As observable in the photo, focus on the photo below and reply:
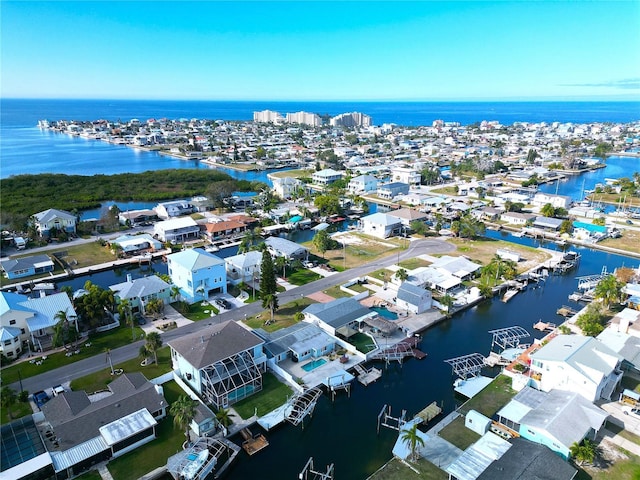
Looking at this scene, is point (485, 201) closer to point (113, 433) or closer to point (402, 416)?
point (402, 416)

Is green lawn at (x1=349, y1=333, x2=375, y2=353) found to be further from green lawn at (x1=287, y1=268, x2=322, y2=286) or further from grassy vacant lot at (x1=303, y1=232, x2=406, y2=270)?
grassy vacant lot at (x1=303, y1=232, x2=406, y2=270)

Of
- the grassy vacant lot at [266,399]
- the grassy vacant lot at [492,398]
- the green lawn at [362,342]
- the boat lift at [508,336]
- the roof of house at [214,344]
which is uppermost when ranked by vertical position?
the roof of house at [214,344]

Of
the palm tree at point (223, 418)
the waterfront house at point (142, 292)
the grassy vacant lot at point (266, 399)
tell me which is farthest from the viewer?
the waterfront house at point (142, 292)

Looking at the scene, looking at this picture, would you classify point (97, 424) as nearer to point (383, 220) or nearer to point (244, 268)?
point (244, 268)

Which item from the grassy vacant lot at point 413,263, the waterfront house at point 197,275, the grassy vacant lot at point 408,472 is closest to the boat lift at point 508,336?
the grassy vacant lot at point 413,263

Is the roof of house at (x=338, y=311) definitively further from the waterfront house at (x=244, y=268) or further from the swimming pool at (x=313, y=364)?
the waterfront house at (x=244, y=268)

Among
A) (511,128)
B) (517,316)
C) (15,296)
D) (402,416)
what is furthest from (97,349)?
(511,128)

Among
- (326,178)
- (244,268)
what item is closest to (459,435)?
(244,268)
